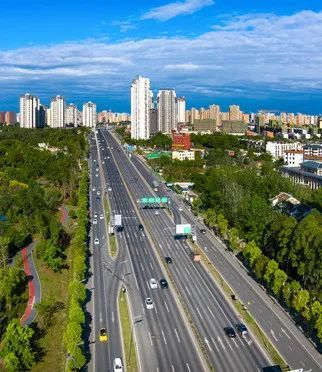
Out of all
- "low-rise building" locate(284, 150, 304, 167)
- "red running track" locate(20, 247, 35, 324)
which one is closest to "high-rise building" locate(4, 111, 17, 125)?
"low-rise building" locate(284, 150, 304, 167)

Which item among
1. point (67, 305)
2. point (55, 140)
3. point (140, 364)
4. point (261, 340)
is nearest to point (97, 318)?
point (67, 305)

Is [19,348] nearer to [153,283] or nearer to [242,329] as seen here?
[242,329]

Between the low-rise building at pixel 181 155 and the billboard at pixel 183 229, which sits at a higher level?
the low-rise building at pixel 181 155

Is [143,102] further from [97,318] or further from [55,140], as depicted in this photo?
[97,318]

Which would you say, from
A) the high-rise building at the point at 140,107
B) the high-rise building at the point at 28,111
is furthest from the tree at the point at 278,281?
the high-rise building at the point at 28,111

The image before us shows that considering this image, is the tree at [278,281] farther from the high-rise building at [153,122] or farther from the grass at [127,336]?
the high-rise building at [153,122]

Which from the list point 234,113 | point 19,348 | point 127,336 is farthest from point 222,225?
point 234,113
